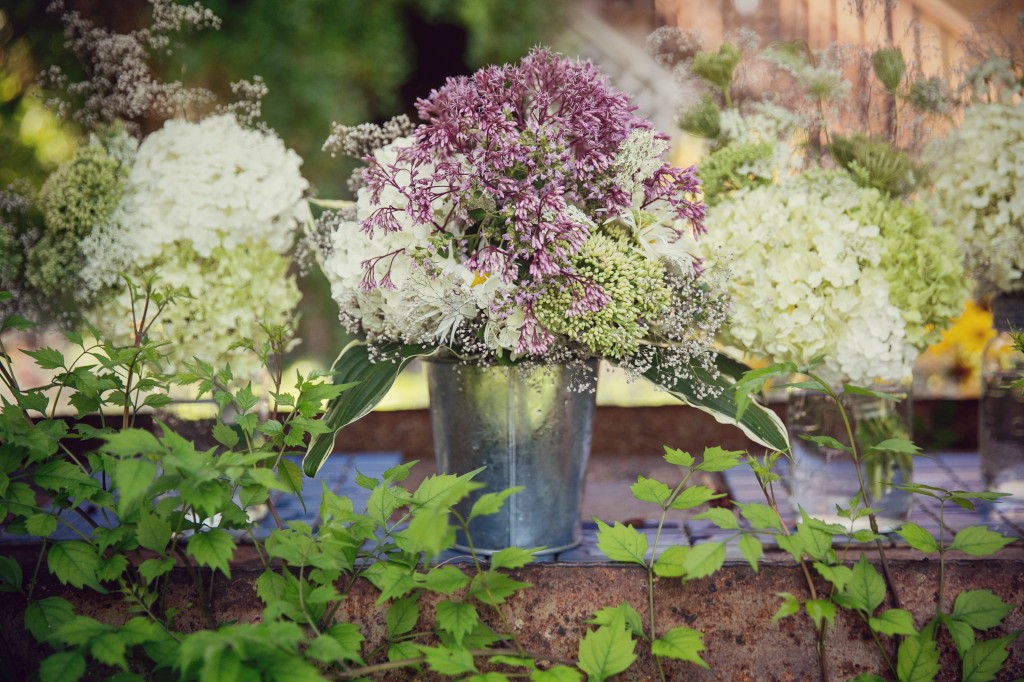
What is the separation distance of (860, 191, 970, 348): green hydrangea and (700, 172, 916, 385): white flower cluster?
0.04 feet

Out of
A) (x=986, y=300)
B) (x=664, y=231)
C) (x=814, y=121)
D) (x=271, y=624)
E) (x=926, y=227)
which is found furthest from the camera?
(x=986, y=300)

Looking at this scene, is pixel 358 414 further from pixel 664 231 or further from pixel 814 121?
pixel 814 121

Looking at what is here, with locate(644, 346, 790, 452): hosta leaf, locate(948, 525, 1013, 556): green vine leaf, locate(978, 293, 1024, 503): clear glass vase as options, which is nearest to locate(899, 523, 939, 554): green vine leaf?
locate(948, 525, 1013, 556): green vine leaf

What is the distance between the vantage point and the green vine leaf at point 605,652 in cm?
83

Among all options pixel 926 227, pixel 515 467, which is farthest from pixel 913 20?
pixel 515 467

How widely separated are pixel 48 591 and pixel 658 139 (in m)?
0.81

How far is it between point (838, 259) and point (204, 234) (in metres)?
0.84

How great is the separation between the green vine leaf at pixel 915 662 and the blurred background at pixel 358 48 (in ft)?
6.30

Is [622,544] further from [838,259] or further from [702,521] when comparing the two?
[838,259]

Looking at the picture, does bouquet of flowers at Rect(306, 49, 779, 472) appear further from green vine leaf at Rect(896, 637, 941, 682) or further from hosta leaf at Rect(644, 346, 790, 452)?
green vine leaf at Rect(896, 637, 941, 682)

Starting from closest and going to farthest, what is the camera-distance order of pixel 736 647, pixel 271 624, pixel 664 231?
pixel 271 624
pixel 736 647
pixel 664 231

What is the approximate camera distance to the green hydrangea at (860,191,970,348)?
1.15m

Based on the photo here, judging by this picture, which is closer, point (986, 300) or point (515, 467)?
point (515, 467)

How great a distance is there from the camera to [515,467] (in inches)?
42.3
